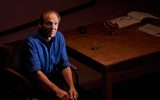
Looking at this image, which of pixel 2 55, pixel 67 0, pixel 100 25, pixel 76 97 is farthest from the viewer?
pixel 67 0

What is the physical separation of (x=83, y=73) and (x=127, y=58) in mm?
1364

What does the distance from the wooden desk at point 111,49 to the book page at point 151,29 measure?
5 cm

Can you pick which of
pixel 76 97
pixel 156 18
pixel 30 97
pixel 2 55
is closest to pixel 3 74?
pixel 2 55

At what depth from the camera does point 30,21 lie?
4.96m

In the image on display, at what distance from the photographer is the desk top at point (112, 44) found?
3443 millimetres

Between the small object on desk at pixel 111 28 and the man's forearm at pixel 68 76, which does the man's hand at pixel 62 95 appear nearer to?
the man's forearm at pixel 68 76

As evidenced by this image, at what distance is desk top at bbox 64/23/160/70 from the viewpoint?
11.3 ft

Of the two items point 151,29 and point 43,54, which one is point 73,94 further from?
point 151,29

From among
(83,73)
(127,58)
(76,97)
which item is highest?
(127,58)

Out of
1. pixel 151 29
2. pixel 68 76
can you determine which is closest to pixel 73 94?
pixel 68 76

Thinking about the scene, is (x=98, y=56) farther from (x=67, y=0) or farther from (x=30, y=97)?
(x=67, y=0)

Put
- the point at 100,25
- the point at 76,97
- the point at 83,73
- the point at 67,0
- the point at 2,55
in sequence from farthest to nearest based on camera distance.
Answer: the point at 67,0, the point at 83,73, the point at 100,25, the point at 2,55, the point at 76,97

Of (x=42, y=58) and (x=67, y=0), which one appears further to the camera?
(x=67, y=0)

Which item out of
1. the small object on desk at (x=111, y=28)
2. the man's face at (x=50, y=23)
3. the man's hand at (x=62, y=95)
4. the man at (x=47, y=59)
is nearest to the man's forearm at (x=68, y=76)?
the man at (x=47, y=59)
